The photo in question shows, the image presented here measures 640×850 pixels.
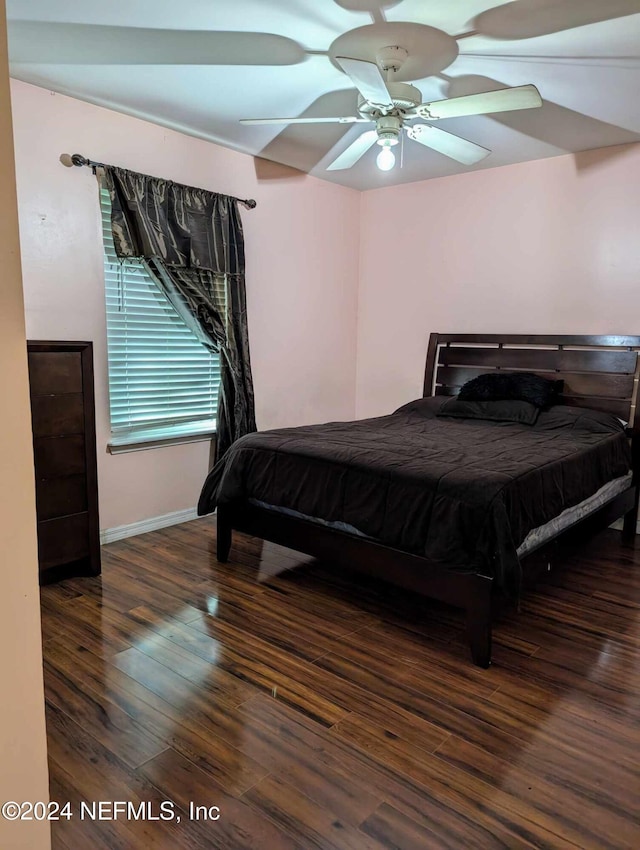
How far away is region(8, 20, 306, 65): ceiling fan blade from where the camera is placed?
2.47m

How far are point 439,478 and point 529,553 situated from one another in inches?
20.6

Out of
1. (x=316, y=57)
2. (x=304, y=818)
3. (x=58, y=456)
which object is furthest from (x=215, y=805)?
(x=316, y=57)

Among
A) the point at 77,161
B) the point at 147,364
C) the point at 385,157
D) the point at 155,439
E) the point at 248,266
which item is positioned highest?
the point at 77,161

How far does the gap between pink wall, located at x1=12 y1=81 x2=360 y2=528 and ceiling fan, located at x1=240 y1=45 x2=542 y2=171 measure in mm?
1092

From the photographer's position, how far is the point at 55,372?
9.30 feet

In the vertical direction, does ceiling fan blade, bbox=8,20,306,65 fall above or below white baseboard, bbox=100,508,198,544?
above

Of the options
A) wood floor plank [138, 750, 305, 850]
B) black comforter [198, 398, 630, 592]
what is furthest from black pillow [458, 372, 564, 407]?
wood floor plank [138, 750, 305, 850]

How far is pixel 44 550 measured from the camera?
2.90 metres

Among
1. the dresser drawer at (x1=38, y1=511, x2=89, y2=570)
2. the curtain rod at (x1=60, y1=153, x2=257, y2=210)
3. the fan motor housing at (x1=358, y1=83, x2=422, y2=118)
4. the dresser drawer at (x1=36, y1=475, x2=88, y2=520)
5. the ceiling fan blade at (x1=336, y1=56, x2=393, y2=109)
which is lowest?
the dresser drawer at (x1=38, y1=511, x2=89, y2=570)

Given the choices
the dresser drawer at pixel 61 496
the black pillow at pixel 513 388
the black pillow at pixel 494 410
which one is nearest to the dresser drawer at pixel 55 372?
the dresser drawer at pixel 61 496

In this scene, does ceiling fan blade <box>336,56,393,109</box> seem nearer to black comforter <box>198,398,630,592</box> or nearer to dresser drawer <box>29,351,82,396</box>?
black comforter <box>198,398,630,592</box>

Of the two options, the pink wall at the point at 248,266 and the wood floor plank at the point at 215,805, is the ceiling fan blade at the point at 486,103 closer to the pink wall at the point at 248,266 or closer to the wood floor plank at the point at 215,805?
the pink wall at the point at 248,266

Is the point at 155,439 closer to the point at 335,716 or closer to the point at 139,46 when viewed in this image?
the point at 139,46

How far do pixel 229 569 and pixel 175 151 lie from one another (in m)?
2.68
